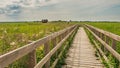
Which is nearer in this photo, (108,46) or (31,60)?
(31,60)

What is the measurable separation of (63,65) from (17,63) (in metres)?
3.46

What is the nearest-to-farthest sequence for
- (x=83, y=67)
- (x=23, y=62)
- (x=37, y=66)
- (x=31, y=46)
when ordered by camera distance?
(x=31, y=46)
(x=37, y=66)
(x=23, y=62)
(x=83, y=67)

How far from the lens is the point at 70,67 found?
8.29 meters

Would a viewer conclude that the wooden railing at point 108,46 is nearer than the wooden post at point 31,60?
No

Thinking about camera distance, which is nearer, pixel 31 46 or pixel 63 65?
pixel 31 46

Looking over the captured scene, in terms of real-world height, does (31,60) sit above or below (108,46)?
above

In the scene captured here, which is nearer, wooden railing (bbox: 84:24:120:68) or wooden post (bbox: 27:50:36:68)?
wooden post (bbox: 27:50:36:68)

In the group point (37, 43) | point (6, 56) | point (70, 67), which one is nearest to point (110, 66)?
point (70, 67)

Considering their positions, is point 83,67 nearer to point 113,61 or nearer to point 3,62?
point 113,61

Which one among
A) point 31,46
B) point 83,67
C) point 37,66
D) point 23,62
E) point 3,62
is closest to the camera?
point 3,62

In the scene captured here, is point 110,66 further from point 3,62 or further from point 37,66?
point 3,62

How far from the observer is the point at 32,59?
16.1 feet

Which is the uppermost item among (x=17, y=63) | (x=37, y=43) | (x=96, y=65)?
(x=37, y=43)

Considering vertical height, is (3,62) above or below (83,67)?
above
